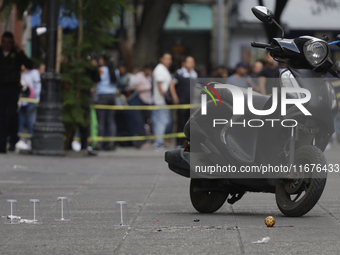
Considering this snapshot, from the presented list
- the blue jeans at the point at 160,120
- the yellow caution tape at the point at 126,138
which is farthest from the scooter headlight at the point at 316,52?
the blue jeans at the point at 160,120

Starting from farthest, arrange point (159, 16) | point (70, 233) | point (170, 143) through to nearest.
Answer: point (159, 16) → point (170, 143) → point (70, 233)

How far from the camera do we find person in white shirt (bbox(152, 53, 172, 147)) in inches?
636

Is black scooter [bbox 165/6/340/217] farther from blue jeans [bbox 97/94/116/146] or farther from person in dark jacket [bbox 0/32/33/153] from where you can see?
blue jeans [bbox 97/94/116/146]

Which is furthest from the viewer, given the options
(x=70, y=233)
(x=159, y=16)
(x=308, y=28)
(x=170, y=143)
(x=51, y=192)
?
(x=308, y=28)

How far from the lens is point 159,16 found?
22953 millimetres

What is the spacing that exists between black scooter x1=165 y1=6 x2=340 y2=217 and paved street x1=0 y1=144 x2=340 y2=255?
0.23 metres

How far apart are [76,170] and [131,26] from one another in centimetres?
2608

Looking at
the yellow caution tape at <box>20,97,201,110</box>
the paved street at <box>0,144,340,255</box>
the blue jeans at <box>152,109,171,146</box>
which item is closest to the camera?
the paved street at <box>0,144,340,255</box>

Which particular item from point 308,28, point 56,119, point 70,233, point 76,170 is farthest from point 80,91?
point 308,28

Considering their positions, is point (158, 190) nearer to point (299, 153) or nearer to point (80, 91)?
point (299, 153)

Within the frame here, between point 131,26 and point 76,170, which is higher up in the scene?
point 131,26

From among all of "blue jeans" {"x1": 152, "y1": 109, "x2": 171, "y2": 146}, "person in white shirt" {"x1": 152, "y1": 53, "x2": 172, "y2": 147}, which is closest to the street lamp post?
"person in white shirt" {"x1": 152, "y1": 53, "x2": 172, "y2": 147}

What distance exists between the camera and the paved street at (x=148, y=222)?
4.76 m

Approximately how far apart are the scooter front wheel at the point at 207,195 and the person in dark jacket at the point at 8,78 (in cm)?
748
